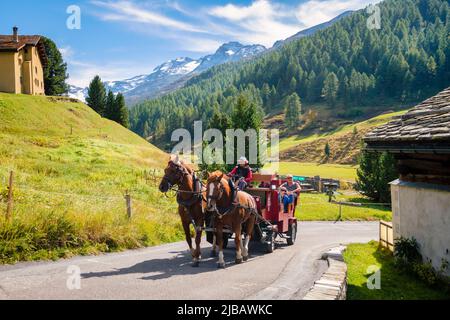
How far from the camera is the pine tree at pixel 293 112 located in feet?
501

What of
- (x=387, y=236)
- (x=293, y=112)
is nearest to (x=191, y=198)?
(x=387, y=236)

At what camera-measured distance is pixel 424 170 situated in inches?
440

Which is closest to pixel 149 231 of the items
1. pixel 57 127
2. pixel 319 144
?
pixel 57 127

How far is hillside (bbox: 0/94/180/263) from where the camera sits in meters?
11.9

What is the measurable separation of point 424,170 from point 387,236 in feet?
13.5

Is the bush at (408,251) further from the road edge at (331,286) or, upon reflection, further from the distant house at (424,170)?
the road edge at (331,286)

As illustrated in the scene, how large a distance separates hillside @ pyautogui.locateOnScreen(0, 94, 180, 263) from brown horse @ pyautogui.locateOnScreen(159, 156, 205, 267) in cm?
339

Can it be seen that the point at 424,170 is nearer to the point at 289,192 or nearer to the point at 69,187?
the point at 289,192

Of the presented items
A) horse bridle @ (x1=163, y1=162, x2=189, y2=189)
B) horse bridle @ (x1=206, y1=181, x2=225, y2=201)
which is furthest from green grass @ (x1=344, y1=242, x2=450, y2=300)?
horse bridle @ (x1=163, y1=162, x2=189, y2=189)

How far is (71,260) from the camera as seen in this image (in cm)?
1137
